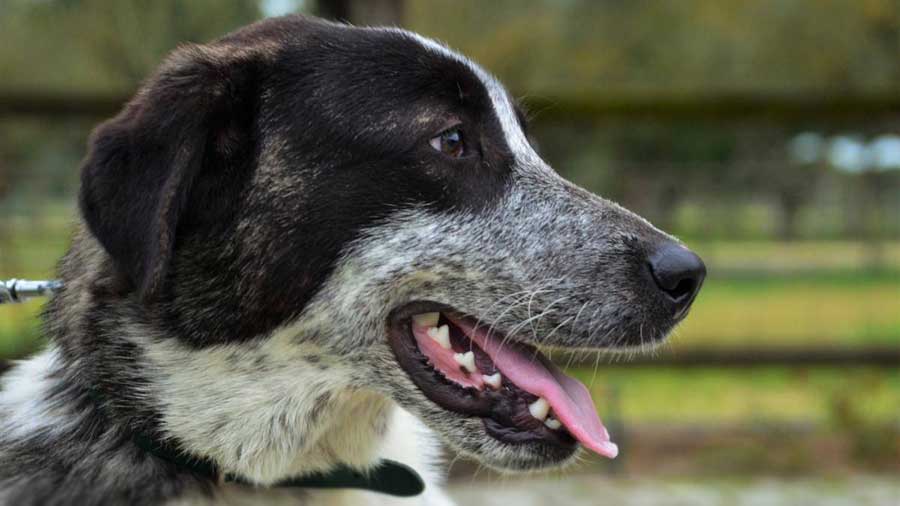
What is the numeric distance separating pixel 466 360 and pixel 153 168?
0.85 meters

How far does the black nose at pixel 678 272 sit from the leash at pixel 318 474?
2.53 feet

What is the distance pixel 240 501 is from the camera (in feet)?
8.38

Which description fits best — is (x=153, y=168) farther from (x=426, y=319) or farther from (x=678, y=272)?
(x=678, y=272)

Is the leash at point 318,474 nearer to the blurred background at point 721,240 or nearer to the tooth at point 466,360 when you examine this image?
the tooth at point 466,360

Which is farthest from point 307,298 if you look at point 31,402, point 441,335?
point 31,402

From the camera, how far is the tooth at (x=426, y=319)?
269 cm

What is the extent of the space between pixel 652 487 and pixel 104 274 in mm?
4324

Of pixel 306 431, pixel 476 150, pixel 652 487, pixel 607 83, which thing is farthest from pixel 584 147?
pixel 306 431

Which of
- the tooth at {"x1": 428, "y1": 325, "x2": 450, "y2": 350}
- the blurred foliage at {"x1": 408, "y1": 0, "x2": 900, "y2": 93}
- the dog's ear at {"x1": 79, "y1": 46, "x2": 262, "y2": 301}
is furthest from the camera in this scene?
the blurred foliage at {"x1": 408, "y1": 0, "x2": 900, "y2": 93}

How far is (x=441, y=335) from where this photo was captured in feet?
8.72

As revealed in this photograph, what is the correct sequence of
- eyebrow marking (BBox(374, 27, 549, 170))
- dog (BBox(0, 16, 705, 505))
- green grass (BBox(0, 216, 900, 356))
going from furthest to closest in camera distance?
1. green grass (BBox(0, 216, 900, 356))
2. eyebrow marking (BBox(374, 27, 549, 170))
3. dog (BBox(0, 16, 705, 505))

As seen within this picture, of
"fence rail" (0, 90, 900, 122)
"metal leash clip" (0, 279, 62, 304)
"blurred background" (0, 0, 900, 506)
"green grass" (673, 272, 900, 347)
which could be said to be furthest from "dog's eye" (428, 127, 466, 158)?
"green grass" (673, 272, 900, 347)

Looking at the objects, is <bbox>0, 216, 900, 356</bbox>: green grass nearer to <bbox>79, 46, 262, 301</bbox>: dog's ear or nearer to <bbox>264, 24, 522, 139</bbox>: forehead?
<bbox>264, 24, 522, 139</bbox>: forehead

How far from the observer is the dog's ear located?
2.42 meters
